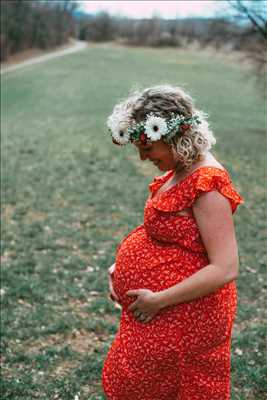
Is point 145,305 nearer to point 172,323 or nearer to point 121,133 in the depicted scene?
point 172,323

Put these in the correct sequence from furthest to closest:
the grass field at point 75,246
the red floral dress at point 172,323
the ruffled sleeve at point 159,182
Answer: the grass field at point 75,246, the ruffled sleeve at point 159,182, the red floral dress at point 172,323

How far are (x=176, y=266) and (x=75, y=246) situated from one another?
17.7ft

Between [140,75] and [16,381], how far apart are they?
42189mm

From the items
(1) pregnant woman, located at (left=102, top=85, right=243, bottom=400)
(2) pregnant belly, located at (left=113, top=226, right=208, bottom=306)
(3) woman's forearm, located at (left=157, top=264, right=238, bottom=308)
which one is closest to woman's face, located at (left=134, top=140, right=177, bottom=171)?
(1) pregnant woman, located at (left=102, top=85, right=243, bottom=400)

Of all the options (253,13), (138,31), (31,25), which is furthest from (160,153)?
(138,31)

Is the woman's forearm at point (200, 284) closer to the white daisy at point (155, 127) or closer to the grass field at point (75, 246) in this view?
the white daisy at point (155, 127)

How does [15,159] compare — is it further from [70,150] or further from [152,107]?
[152,107]

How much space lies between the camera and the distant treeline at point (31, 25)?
5306 cm

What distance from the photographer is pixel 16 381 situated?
14.2 feet

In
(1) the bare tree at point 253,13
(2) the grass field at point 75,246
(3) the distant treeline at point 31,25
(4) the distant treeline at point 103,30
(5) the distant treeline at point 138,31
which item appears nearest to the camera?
(2) the grass field at point 75,246

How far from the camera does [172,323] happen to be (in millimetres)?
2432

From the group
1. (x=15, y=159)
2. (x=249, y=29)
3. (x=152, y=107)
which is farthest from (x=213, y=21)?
(x=152, y=107)

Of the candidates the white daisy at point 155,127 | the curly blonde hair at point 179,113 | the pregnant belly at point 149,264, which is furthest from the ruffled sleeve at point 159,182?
the white daisy at point 155,127

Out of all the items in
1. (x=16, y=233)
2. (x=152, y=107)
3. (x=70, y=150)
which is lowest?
(x=70, y=150)
